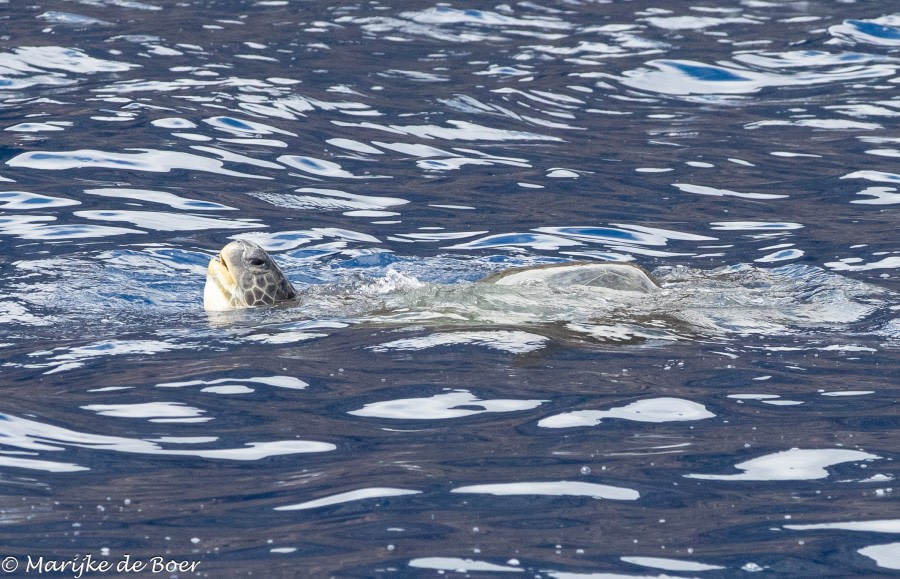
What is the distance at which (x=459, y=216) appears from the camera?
10008mm

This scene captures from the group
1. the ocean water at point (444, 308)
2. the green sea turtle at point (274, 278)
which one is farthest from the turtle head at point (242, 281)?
the ocean water at point (444, 308)

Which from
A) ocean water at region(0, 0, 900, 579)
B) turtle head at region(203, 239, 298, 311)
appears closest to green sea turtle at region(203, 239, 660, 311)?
turtle head at region(203, 239, 298, 311)

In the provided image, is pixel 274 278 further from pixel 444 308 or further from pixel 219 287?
pixel 444 308

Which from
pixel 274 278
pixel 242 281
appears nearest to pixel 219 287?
pixel 242 281

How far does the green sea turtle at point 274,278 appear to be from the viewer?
7.54 meters

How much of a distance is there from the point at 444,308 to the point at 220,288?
1.52 m

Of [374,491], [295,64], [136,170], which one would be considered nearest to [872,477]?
[374,491]

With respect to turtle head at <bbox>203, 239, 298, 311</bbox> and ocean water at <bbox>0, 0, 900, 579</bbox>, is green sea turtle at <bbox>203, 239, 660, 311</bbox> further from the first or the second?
ocean water at <bbox>0, 0, 900, 579</bbox>

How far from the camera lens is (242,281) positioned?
25.5ft

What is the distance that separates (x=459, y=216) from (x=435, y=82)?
4.62 metres

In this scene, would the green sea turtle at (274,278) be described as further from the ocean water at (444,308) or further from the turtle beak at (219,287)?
the ocean water at (444,308)

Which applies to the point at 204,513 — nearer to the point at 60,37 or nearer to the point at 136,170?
the point at 136,170

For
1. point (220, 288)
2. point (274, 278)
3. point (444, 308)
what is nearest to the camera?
point (444, 308)

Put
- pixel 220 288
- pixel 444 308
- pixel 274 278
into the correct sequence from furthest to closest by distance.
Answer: pixel 274 278, pixel 220 288, pixel 444 308
